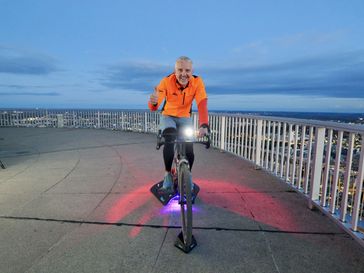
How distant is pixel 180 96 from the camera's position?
335 cm

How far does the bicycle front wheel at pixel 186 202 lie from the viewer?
2416 mm

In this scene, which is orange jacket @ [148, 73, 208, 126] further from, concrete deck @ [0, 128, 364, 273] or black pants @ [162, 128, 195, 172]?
concrete deck @ [0, 128, 364, 273]

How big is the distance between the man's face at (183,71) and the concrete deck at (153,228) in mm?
1849

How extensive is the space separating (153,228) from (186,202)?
789 mm

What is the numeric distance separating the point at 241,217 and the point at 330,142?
5.04ft

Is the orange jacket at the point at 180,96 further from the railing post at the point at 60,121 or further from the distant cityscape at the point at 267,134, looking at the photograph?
the railing post at the point at 60,121

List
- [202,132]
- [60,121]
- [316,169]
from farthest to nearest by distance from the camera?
[60,121]
[316,169]
[202,132]

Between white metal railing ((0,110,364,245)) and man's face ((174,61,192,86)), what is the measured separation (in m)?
1.85

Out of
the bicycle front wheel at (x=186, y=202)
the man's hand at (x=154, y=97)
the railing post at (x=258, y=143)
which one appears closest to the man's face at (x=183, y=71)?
the man's hand at (x=154, y=97)

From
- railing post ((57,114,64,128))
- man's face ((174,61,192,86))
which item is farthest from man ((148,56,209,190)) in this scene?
railing post ((57,114,64,128))

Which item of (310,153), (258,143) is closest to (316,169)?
(310,153)

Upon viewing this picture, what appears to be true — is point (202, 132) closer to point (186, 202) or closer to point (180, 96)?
point (180, 96)

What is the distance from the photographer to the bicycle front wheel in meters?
2.42

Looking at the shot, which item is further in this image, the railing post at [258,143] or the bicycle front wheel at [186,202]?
the railing post at [258,143]
